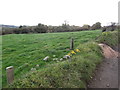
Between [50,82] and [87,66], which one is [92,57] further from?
[50,82]

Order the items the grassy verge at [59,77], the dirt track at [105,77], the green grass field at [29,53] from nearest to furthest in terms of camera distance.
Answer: the grassy verge at [59,77] → the dirt track at [105,77] → the green grass field at [29,53]

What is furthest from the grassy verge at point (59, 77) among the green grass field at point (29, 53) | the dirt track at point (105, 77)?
the green grass field at point (29, 53)

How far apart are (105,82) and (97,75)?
24.6 inches

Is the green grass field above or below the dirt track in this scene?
above

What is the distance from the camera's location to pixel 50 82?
11.6ft

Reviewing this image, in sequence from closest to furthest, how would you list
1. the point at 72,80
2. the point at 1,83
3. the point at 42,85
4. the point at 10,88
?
the point at 10,88 < the point at 42,85 < the point at 72,80 < the point at 1,83

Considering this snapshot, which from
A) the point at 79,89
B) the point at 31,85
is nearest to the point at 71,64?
the point at 79,89

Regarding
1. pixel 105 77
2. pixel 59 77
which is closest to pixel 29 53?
pixel 59 77

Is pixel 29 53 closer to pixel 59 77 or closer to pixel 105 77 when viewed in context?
pixel 59 77

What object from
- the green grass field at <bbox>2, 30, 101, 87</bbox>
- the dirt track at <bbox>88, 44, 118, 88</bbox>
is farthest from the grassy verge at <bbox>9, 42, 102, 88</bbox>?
the green grass field at <bbox>2, 30, 101, 87</bbox>

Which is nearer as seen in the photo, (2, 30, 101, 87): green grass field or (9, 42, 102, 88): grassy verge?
(9, 42, 102, 88): grassy verge

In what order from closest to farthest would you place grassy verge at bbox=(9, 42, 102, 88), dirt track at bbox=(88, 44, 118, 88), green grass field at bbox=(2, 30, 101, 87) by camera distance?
grassy verge at bbox=(9, 42, 102, 88) → dirt track at bbox=(88, 44, 118, 88) → green grass field at bbox=(2, 30, 101, 87)

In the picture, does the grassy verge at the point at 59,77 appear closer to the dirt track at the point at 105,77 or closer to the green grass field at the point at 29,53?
the dirt track at the point at 105,77

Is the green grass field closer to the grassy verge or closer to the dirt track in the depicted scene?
the grassy verge
